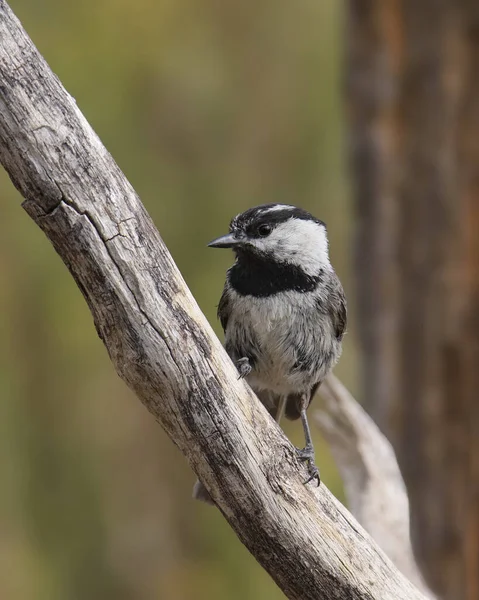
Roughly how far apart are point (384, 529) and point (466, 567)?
146 cm

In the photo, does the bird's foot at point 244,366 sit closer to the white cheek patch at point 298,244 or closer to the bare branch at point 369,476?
the white cheek patch at point 298,244

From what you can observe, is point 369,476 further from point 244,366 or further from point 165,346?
point 165,346

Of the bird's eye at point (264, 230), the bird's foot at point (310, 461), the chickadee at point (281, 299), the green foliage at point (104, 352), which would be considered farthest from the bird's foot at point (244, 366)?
the green foliage at point (104, 352)

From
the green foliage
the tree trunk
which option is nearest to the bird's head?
the tree trunk

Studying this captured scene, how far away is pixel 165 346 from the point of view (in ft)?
6.55

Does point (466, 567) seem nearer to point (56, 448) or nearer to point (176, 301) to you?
point (56, 448)

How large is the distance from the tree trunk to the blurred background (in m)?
0.01

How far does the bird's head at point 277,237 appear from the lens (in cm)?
273

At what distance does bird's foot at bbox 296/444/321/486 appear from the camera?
2.29 m

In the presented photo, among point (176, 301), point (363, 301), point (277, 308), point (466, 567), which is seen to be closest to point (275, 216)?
point (277, 308)

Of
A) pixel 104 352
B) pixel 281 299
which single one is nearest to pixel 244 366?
pixel 281 299

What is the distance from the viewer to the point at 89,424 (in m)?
5.13

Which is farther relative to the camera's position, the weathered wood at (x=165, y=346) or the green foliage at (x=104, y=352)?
the green foliage at (x=104, y=352)

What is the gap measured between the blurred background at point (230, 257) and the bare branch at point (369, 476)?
1170 mm
